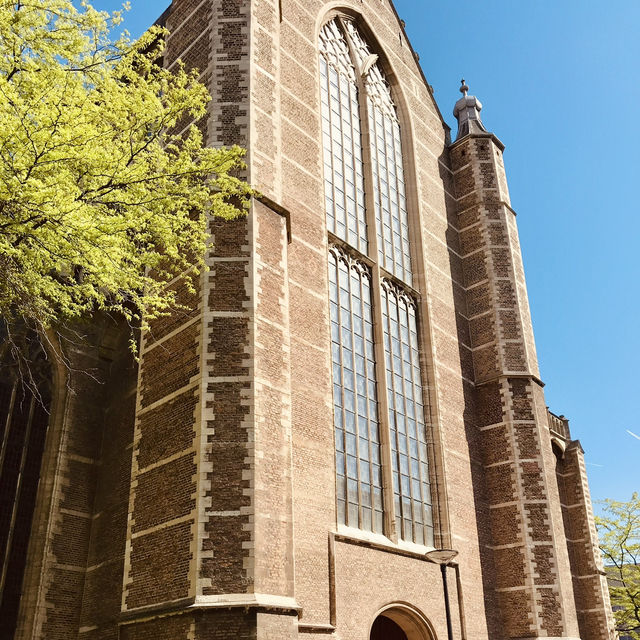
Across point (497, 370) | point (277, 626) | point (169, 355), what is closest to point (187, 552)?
point (277, 626)

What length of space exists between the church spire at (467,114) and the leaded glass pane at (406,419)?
8.46 meters

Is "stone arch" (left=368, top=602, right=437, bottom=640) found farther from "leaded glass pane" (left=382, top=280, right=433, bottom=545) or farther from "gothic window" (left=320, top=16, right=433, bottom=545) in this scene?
"leaded glass pane" (left=382, top=280, right=433, bottom=545)

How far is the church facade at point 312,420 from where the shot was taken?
10992mm

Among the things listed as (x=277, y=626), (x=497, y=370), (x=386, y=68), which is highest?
(x=386, y=68)

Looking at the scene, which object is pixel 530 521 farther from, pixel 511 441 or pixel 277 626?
pixel 277 626

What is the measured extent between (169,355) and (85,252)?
17.9ft

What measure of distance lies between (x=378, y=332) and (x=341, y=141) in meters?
5.20

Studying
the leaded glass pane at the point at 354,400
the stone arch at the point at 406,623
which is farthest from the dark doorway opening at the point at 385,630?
the leaded glass pane at the point at 354,400

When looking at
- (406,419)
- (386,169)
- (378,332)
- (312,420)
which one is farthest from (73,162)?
(386,169)

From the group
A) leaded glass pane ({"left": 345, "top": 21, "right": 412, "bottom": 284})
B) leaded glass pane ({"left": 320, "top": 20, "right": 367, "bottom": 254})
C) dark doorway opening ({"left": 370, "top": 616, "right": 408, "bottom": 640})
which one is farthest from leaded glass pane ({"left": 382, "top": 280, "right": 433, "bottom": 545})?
leaded glass pane ({"left": 320, "top": 20, "right": 367, "bottom": 254})

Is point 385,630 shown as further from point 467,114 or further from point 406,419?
point 467,114

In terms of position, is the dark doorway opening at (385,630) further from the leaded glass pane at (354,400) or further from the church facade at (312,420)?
Answer: the leaded glass pane at (354,400)

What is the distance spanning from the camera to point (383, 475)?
592 inches

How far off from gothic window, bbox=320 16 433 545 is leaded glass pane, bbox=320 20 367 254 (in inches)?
1.3
